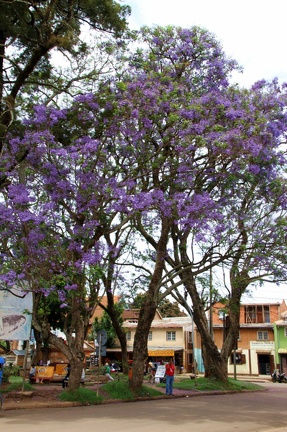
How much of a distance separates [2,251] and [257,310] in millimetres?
39139

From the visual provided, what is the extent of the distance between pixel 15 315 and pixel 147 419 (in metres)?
5.90

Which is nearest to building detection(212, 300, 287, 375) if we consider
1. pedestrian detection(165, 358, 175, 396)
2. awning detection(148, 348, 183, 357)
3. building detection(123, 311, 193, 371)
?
building detection(123, 311, 193, 371)

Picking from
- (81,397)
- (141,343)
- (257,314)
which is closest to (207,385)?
(141,343)

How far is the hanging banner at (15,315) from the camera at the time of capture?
14031 mm

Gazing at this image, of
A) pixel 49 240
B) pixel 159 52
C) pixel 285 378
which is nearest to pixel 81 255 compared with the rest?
pixel 49 240

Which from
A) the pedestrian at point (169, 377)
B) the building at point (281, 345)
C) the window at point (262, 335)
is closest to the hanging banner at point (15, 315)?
the pedestrian at point (169, 377)

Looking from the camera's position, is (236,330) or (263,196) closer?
(263,196)

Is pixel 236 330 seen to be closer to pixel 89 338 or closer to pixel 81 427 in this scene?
pixel 81 427

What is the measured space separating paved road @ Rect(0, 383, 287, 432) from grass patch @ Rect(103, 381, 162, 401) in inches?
53.7

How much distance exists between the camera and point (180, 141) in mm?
13758

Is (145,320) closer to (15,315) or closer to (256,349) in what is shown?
(15,315)

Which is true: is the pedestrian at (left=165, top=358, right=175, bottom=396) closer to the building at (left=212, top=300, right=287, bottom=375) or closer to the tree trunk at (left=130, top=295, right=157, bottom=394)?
the tree trunk at (left=130, top=295, right=157, bottom=394)

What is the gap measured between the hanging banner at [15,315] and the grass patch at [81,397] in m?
2.20

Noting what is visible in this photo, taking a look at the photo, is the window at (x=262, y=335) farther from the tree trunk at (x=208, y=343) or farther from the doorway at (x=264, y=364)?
the tree trunk at (x=208, y=343)
